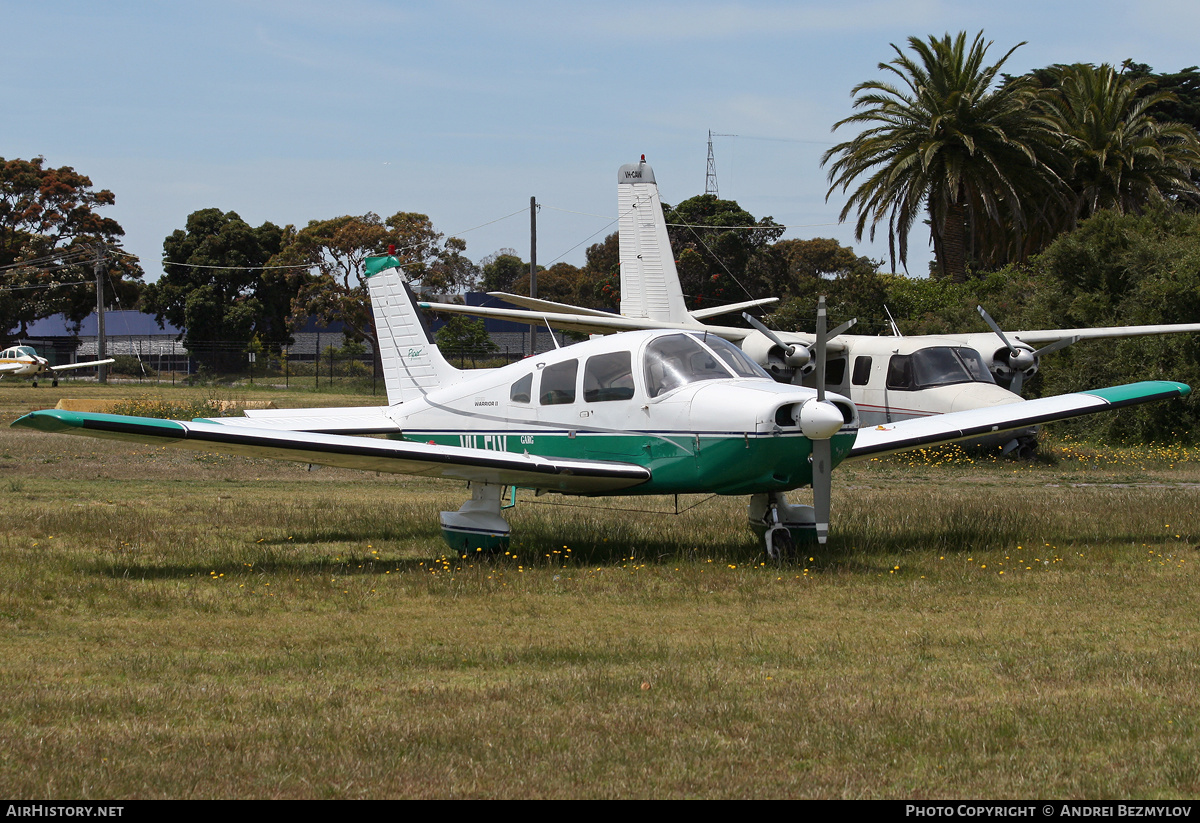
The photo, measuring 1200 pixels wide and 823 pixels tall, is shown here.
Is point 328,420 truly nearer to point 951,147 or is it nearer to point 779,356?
point 779,356

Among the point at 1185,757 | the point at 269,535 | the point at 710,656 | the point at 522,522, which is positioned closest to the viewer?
the point at 1185,757

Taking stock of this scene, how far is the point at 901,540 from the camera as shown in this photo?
12250 millimetres

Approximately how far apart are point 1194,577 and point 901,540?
3.09 meters

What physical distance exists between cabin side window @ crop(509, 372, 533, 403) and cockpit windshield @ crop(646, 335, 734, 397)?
1.63m

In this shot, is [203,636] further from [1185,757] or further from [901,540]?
[901,540]

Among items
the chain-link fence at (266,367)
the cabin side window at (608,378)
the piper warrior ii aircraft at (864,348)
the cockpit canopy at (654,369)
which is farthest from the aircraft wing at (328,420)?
the chain-link fence at (266,367)

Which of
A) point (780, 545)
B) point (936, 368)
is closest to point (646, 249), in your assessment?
point (936, 368)

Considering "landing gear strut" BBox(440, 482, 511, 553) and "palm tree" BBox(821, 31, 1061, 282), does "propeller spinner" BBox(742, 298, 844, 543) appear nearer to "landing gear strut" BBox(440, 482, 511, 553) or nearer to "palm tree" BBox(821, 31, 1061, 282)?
"landing gear strut" BBox(440, 482, 511, 553)

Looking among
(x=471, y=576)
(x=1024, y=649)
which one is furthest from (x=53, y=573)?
(x=1024, y=649)

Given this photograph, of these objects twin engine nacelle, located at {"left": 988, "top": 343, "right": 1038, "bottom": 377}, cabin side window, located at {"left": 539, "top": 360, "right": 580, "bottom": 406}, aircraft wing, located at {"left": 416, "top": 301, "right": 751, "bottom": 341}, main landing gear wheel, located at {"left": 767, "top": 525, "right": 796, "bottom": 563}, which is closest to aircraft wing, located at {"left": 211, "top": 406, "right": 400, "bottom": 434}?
cabin side window, located at {"left": 539, "top": 360, "right": 580, "bottom": 406}

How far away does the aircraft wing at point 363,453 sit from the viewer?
9.77 meters

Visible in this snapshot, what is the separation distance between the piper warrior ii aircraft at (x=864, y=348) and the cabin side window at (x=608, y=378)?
9595mm

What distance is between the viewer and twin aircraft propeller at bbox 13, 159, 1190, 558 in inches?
408

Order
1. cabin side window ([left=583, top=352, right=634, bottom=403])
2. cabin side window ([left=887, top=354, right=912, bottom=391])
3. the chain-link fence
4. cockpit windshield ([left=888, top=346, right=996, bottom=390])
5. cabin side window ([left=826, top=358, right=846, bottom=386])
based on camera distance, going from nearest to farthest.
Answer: cabin side window ([left=583, top=352, right=634, bottom=403]), cockpit windshield ([left=888, top=346, right=996, bottom=390]), cabin side window ([left=887, top=354, right=912, bottom=391]), cabin side window ([left=826, top=358, right=846, bottom=386]), the chain-link fence
